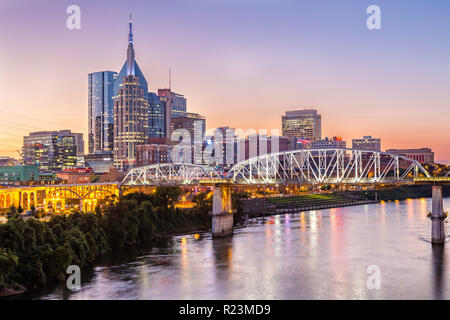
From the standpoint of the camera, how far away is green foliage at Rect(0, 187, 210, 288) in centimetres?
3544

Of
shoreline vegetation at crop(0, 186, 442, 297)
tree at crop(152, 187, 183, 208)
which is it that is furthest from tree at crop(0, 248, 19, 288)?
tree at crop(152, 187, 183, 208)

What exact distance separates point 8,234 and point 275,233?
115 feet

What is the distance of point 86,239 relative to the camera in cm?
4544

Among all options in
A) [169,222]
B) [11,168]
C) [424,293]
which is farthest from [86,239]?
[11,168]

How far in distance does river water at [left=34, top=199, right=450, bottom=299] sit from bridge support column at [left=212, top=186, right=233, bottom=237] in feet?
5.47

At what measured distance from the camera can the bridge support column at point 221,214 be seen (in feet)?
203

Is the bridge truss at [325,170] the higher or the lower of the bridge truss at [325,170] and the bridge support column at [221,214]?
the higher

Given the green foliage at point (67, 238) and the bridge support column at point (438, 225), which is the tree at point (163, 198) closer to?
the green foliage at point (67, 238)

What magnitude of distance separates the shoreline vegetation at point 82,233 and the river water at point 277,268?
1.93m

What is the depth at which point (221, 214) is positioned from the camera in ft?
208

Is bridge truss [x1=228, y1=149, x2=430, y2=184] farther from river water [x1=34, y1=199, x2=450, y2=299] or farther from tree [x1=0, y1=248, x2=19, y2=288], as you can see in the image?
tree [x1=0, y1=248, x2=19, y2=288]

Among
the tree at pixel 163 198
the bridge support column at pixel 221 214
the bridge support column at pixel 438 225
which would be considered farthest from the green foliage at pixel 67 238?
the bridge support column at pixel 438 225
